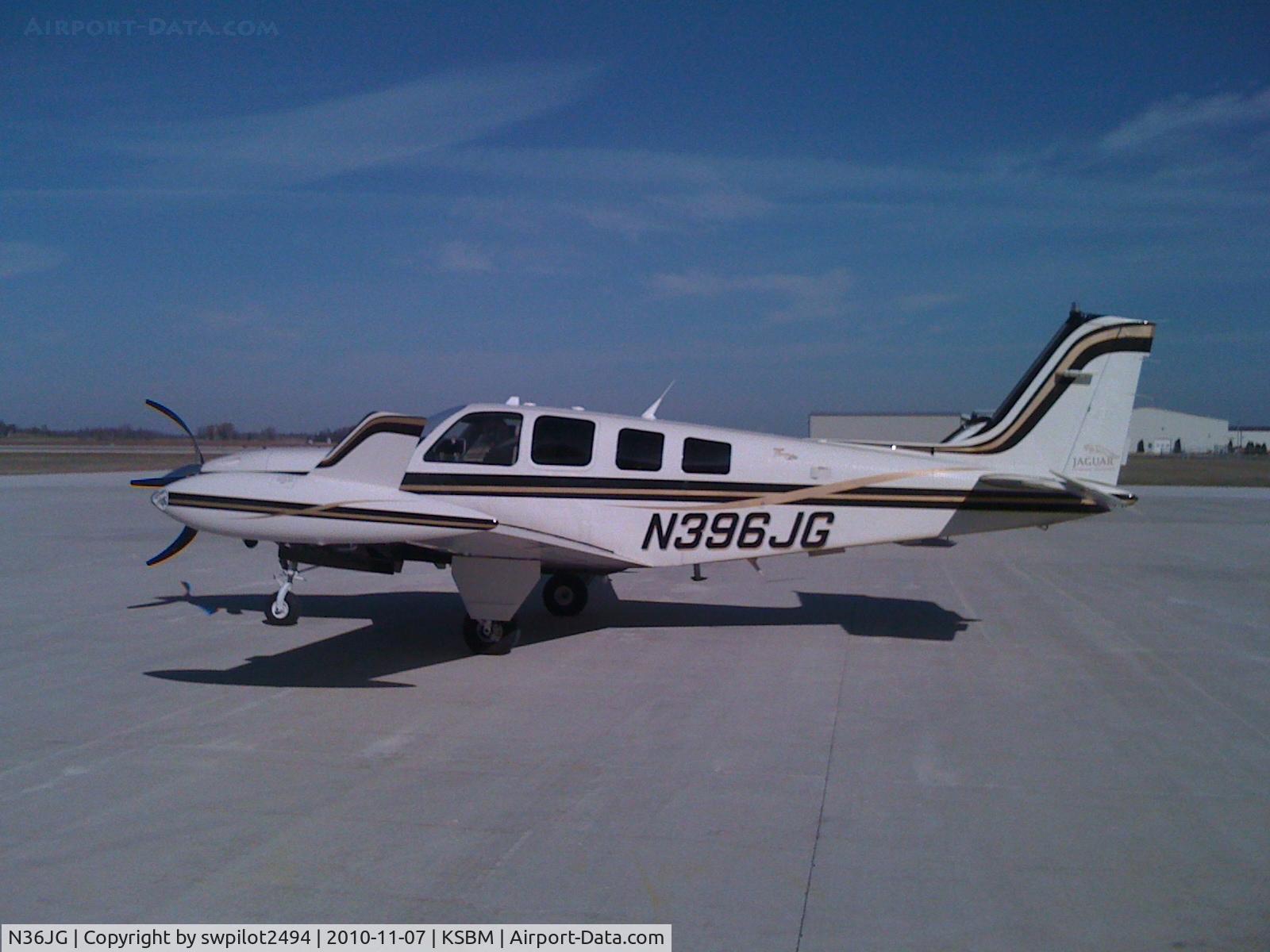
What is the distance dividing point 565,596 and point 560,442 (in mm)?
2618

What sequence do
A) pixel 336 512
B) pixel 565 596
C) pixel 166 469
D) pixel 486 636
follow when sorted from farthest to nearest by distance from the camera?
pixel 166 469
pixel 565 596
pixel 486 636
pixel 336 512

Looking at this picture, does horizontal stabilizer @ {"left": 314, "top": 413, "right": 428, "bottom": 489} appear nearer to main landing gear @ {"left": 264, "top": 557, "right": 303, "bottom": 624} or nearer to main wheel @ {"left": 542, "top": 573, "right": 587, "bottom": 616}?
main landing gear @ {"left": 264, "top": 557, "right": 303, "bottom": 624}

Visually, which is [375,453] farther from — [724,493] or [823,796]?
[823,796]

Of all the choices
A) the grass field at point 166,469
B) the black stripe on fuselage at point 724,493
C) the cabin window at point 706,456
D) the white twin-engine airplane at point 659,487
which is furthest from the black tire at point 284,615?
the grass field at point 166,469

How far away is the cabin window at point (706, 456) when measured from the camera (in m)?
9.67

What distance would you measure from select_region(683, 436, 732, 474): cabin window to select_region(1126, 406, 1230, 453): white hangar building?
122m

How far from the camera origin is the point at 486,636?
948 cm

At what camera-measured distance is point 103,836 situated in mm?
5141

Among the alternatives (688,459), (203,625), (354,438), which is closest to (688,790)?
(688,459)

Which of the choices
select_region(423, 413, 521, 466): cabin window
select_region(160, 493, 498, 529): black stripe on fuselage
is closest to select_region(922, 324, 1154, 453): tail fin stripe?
select_region(423, 413, 521, 466): cabin window

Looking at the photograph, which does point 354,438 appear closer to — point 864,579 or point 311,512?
point 311,512

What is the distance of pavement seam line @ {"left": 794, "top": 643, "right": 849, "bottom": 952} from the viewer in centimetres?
430

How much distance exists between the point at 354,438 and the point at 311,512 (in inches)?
49.0

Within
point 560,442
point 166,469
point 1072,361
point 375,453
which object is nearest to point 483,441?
point 560,442
